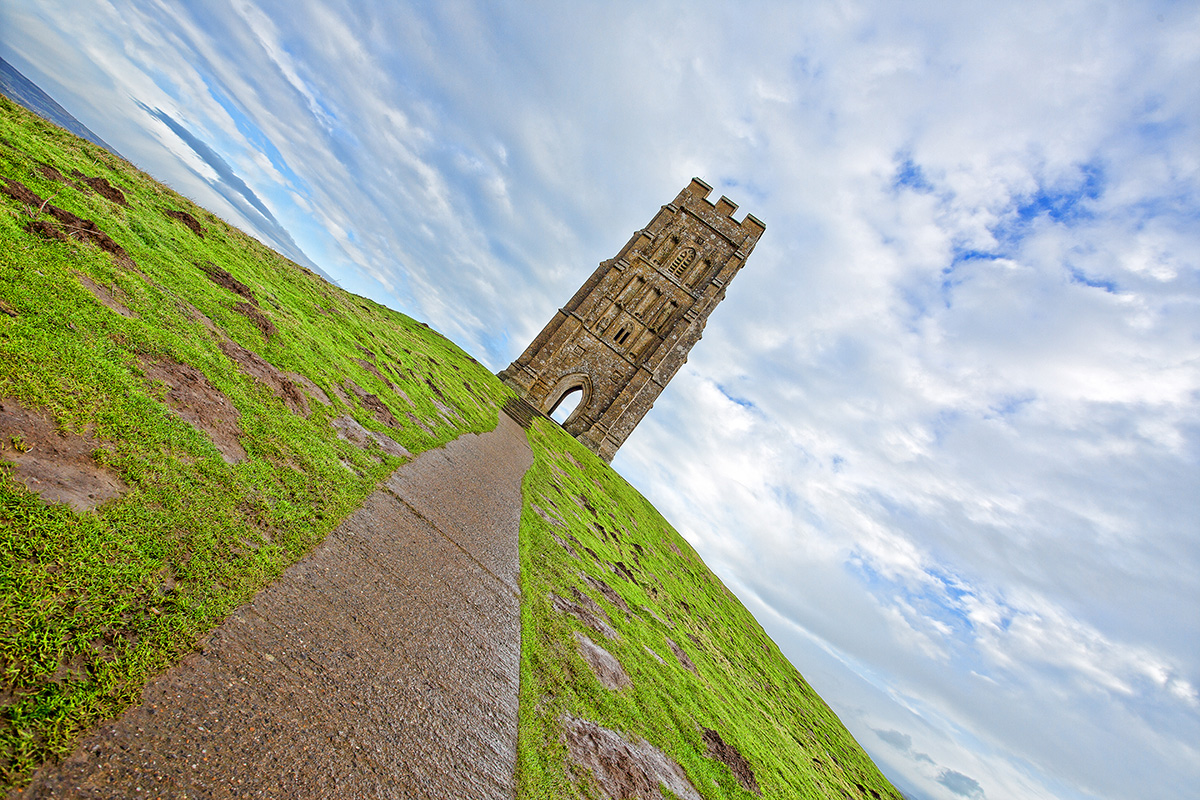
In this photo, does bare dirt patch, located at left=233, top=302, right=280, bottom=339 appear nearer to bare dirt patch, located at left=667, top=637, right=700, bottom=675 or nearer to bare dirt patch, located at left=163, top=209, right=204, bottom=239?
bare dirt patch, located at left=163, top=209, right=204, bottom=239

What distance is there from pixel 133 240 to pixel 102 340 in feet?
21.5

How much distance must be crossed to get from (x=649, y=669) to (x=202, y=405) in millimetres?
12617

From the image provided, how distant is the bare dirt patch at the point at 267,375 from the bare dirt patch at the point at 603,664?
341 inches

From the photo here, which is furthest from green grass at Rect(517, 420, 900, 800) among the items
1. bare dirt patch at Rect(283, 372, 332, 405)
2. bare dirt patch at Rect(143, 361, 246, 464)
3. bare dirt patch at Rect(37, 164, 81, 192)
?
bare dirt patch at Rect(37, 164, 81, 192)

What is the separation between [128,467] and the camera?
5957mm

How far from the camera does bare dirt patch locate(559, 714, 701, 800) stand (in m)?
7.94

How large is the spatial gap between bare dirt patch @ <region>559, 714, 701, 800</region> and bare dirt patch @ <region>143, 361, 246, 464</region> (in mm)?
7407

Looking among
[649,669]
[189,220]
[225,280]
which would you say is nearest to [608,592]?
[649,669]

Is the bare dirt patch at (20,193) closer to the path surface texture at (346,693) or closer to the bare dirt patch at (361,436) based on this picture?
the bare dirt patch at (361,436)

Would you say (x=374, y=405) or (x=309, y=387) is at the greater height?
(x=374, y=405)

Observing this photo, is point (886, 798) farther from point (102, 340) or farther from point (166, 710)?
point (102, 340)

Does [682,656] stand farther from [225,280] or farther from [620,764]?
[225,280]

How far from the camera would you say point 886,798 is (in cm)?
2870

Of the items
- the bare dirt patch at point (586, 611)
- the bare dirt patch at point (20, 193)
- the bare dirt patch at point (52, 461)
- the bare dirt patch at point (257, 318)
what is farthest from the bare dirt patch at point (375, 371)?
the bare dirt patch at point (52, 461)
